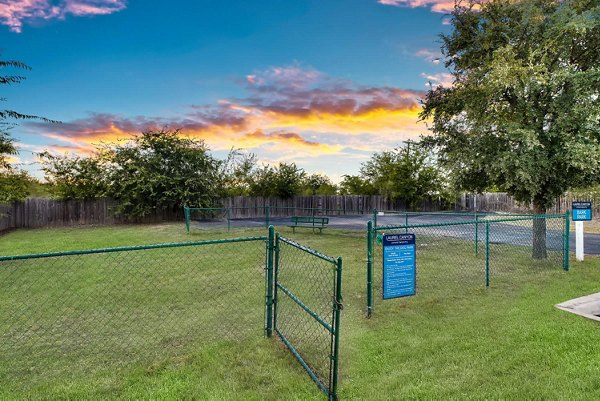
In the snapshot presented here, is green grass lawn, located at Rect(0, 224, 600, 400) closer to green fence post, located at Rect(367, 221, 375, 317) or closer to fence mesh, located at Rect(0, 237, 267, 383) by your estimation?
fence mesh, located at Rect(0, 237, 267, 383)

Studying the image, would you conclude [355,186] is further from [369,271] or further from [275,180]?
[369,271]

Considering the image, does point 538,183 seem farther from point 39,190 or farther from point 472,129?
point 39,190

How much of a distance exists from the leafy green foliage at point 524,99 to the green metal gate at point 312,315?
5534mm

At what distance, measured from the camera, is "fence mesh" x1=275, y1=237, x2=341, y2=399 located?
325 cm

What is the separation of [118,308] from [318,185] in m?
27.0

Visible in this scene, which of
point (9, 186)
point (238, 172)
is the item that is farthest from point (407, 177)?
point (9, 186)

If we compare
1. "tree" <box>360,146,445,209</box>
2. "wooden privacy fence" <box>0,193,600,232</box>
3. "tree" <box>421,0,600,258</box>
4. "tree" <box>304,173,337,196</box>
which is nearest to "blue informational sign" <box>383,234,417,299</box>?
"tree" <box>421,0,600,258</box>

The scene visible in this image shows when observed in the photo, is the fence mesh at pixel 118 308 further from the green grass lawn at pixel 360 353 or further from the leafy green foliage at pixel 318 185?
the leafy green foliage at pixel 318 185

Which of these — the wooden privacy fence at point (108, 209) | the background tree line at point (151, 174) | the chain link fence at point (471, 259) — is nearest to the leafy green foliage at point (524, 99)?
the chain link fence at point (471, 259)

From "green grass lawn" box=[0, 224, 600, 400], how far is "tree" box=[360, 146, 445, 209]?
25.6 m

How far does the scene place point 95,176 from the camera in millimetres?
22109

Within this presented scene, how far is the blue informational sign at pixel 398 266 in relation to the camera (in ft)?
17.4

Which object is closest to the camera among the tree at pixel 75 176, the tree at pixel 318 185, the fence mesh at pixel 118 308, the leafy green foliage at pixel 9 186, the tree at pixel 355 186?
the fence mesh at pixel 118 308

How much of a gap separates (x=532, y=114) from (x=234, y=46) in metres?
11.7
